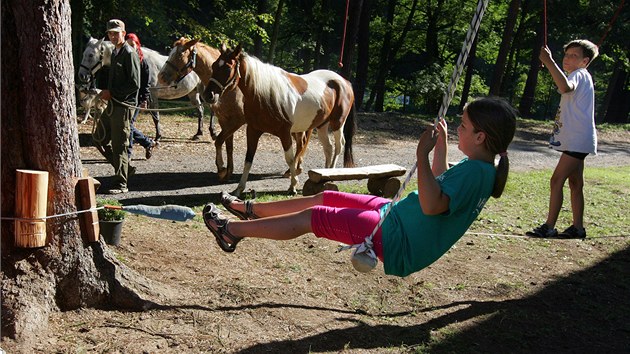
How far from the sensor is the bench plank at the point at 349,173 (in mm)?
7910

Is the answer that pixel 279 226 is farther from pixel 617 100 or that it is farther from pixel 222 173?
pixel 617 100

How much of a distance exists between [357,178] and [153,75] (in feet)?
20.1

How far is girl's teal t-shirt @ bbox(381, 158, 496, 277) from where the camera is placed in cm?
351

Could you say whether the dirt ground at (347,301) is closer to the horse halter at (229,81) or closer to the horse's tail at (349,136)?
the horse halter at (229,81)

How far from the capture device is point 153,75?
1230cm

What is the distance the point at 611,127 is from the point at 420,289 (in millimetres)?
23575

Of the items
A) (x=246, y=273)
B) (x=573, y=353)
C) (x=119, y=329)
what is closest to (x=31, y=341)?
(x=119, y=329)

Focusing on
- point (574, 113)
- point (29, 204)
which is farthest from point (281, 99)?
point (29, 204)

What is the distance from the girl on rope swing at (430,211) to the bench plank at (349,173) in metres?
4.09

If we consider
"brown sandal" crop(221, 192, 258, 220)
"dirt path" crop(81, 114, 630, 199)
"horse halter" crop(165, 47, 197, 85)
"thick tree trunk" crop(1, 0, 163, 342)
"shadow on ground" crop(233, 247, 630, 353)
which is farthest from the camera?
"dirt path" crop(81, 114, 630, 199)

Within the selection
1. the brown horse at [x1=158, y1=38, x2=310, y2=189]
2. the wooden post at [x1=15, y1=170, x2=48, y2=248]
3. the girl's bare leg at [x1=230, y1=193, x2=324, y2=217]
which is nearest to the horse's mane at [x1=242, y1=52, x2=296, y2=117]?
the brown horse at [x1=158, y1=38, x2=310, y2=189]

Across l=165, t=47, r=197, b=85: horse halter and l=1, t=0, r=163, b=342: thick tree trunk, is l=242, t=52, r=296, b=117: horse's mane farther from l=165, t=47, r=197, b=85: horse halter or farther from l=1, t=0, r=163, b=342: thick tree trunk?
l=1, t=0, r=163, b=342: thick tree trunk

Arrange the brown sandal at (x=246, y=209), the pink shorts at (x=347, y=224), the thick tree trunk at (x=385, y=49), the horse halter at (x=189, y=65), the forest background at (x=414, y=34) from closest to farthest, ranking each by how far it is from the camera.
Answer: the pink shorts at (x=347, y=224) < the brown sandal at (x=246, y=209) < the horse halter at (x=189, y=65) < the forest background at (x=414, y=34) < the thick tree trunk at (x=385, y=49)

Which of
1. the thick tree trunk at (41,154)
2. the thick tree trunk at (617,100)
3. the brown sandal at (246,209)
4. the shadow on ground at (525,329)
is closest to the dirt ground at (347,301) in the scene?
the shadow on ground at (525,329)
